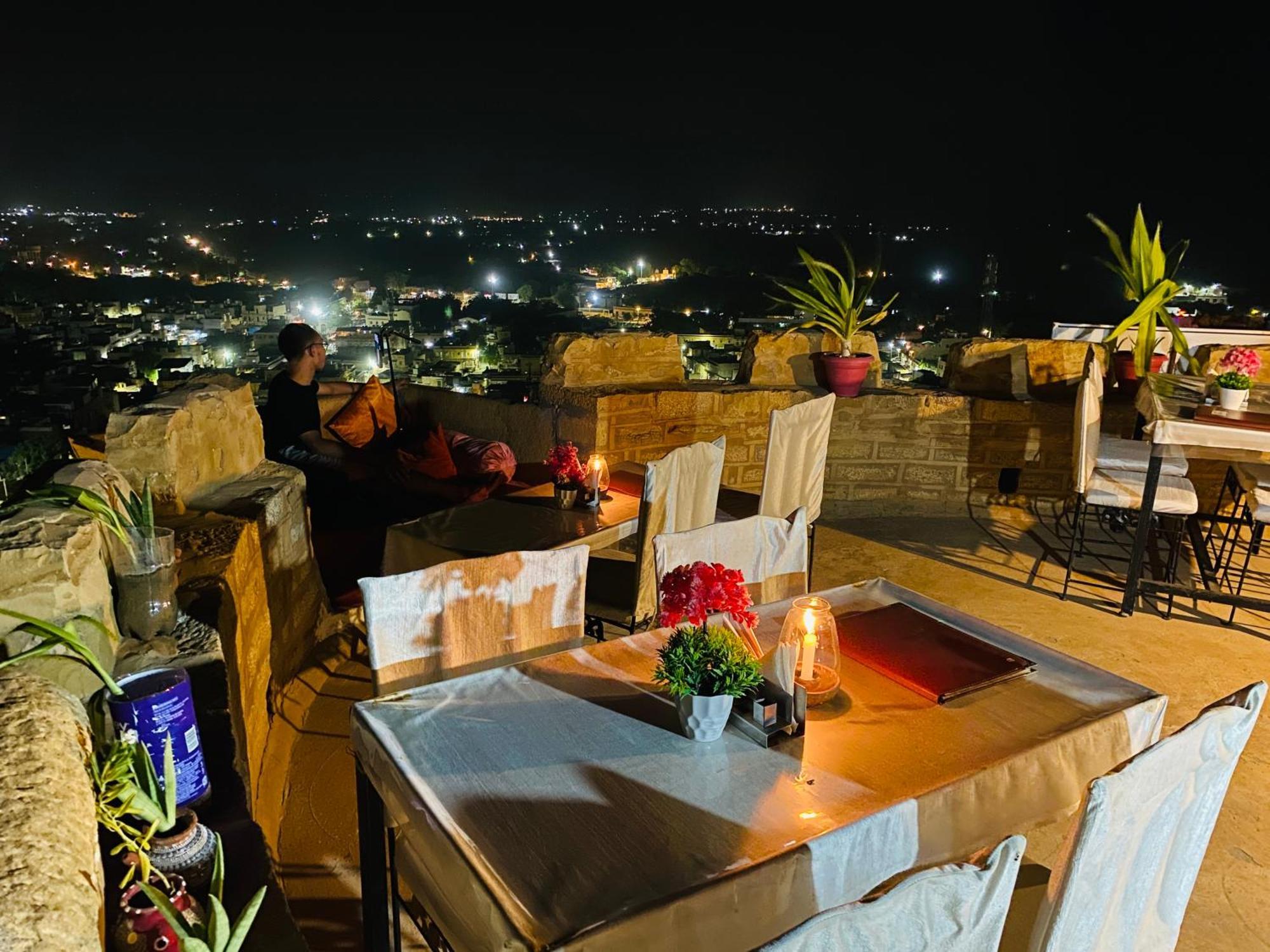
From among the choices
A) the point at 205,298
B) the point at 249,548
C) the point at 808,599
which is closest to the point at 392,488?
the point at 249,548

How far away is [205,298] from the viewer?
44.2 feet

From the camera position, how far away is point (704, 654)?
156 centimetres

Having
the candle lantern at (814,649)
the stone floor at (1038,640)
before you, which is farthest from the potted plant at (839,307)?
the candle lantern at (814,649)

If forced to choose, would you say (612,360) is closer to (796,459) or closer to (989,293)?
(796,459)

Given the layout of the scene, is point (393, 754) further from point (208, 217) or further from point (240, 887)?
point (208, 217)

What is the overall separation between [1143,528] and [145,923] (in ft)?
12.9

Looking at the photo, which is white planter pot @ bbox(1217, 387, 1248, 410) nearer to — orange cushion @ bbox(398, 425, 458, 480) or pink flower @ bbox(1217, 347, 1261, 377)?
pink flower @ bbox(1217, 347, 1261, 377)

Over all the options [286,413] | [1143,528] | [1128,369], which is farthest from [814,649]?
[1128,369]

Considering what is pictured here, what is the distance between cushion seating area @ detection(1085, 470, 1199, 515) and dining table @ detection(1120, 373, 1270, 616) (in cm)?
5

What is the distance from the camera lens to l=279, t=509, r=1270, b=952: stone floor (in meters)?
2.08

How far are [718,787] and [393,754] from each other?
0.58 metres

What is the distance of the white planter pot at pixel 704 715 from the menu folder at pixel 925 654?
479 millimetres

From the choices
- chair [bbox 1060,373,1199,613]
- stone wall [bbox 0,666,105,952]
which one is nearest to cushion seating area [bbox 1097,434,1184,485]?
chair [bbox 1060,373,1199,613]

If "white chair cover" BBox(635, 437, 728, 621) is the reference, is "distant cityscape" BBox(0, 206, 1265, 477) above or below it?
above
